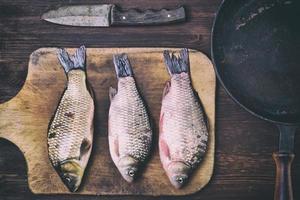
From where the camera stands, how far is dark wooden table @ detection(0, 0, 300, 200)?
157cm

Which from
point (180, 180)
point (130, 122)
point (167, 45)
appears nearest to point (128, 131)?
point (130, 122)

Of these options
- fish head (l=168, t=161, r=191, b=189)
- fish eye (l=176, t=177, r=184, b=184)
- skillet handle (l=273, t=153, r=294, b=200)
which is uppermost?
skillet handle (l=273, t=153, r=294, b=200)

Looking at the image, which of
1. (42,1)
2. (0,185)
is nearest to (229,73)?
(42,1)

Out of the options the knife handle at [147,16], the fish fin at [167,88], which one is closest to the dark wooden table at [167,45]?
the knife handle at [147,16]

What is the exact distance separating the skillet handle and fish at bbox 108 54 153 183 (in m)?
0.44

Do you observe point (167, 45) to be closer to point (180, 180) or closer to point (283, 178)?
point (180, 180)

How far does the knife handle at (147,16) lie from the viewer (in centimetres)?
158

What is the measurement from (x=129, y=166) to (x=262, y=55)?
23.2 inches

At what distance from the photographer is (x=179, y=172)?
1512 millimetres

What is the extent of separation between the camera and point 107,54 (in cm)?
161

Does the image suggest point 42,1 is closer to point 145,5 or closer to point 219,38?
point 145,5

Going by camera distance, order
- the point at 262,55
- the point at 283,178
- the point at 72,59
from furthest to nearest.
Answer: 1. the point at 72,59
2. the point at 262,55
3. the point at 283,178

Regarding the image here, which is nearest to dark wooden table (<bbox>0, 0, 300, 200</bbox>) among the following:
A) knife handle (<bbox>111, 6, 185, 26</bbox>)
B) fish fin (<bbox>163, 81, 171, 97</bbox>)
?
knife handle (<bbox>111, 6, 185, 26</bbox>)

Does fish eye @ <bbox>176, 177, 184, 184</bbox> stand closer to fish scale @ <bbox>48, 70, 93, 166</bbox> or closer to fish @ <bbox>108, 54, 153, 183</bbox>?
fish @ <bbox>108, 54, 153, 183</bbox>
